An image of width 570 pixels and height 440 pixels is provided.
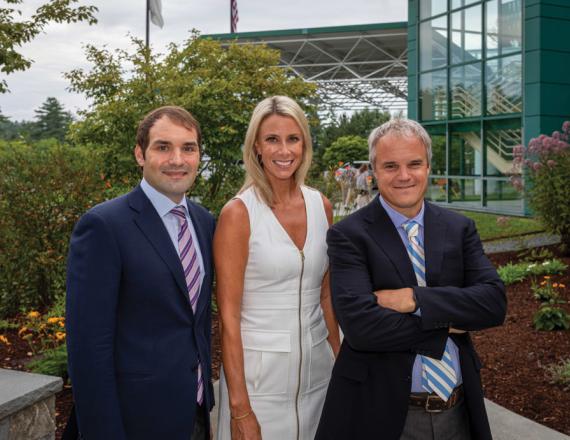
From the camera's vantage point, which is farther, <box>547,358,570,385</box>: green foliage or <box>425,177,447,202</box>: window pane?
<box>425,177,447,202</box>: window pane

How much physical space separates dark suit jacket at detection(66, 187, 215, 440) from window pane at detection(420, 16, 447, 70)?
19.6 meters

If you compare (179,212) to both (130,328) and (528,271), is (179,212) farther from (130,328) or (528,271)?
(528,271)

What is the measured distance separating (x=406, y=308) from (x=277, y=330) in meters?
0.66

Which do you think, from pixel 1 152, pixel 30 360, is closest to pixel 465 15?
pixel 1 152

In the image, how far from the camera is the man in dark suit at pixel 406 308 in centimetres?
235

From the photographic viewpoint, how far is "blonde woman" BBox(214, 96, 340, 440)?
2.65 meters

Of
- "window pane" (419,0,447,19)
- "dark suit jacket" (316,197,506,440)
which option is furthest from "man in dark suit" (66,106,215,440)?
"window pane" (419,0,447,19)

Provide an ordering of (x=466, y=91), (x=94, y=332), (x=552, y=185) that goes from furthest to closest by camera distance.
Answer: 1. (x=466, y=91)
2. (x=552, y=185)
3. (x=94, y=332)

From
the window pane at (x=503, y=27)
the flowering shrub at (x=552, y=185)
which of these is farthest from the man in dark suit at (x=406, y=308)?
the window pane at (x=503, y=27)

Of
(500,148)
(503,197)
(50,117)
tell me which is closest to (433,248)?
(503,197)

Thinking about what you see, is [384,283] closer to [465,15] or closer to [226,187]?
[226,187]

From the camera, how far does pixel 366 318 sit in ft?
7.77

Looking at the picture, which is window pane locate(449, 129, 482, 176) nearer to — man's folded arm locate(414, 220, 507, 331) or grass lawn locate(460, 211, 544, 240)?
grass lawn locate(460, 211, 544, 240)

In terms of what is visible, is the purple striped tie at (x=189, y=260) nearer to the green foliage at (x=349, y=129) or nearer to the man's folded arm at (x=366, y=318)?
the man's folded arm at (x=366, y=318)
